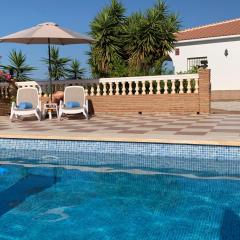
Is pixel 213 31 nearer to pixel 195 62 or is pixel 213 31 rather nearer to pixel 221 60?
pixel 195 62

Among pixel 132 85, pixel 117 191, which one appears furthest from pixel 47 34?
pixel 117 191

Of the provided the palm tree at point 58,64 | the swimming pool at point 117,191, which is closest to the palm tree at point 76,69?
the palm tree at point 58,64

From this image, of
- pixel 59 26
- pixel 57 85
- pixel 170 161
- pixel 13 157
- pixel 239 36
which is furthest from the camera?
pixel 239 36

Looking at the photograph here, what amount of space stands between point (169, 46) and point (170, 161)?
484 inches

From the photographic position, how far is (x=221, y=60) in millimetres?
24719

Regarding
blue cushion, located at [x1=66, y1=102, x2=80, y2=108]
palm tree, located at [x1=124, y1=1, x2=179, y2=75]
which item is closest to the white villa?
palm tree, located at [x1=124, y1=1, x2=179, y2=75]

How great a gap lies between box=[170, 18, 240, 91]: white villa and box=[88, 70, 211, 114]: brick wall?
500 inches

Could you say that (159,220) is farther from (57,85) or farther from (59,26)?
(57,85)

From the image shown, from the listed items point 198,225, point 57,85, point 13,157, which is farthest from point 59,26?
point 198,225

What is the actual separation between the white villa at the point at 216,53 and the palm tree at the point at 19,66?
1030 cm

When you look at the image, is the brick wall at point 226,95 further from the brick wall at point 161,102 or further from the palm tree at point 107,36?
the brick wall at point 161,102

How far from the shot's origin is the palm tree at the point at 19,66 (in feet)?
64.2

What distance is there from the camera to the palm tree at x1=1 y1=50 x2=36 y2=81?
19.6 meters

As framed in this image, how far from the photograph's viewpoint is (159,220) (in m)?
4.09
